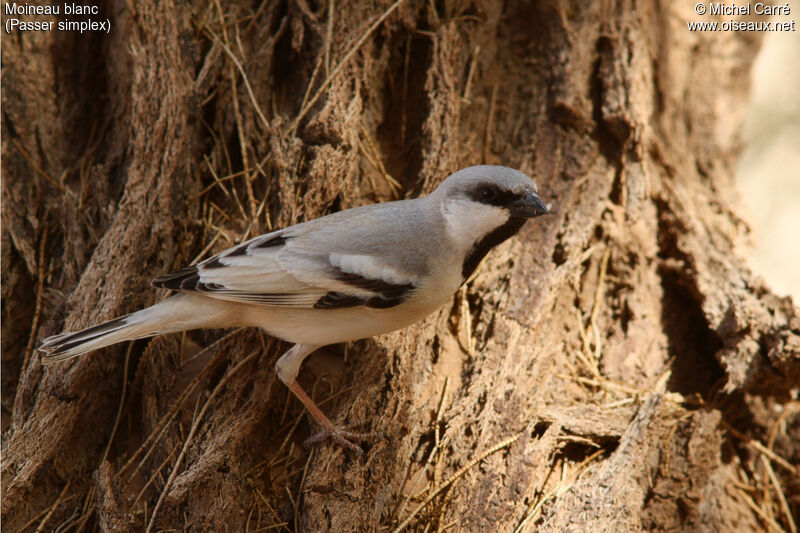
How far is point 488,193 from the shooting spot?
371 centimetres

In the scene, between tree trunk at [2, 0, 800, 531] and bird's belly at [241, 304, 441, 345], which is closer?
tree trunk at [2, 0, 800, 531]

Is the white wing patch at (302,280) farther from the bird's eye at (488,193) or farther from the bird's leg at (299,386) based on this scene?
the bird's eye at (488,193)

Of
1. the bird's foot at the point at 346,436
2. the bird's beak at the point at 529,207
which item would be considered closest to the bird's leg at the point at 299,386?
the bird's foot at the point at 346,436

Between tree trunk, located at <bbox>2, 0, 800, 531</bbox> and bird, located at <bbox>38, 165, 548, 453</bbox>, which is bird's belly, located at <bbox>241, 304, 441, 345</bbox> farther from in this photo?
tree trunk, located at <bbox>2, 0, 800, 531</bbox>

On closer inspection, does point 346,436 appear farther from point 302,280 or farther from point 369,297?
point 302,280

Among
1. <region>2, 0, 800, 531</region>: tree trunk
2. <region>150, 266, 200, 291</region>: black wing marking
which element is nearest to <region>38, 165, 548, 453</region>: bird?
<region>150, 266, 200, 291</region>: black wing marking

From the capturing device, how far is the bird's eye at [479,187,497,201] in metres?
3.70

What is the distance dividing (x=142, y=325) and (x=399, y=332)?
157 cm

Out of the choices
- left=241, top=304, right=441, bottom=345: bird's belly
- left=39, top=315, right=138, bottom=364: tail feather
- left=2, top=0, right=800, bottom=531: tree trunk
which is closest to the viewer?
left=39, top=315, right=138, bottom=364: tail feather

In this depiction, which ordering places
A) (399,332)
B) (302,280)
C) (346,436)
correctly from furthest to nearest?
(399,332)
(302,280)
(346,436)

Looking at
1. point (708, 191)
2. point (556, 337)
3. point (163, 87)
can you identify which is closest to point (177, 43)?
point (163, 87)

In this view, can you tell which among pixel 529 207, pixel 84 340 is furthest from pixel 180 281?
pixel 529 207

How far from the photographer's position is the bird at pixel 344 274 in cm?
359

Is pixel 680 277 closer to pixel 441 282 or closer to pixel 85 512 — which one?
pixel 441 282
